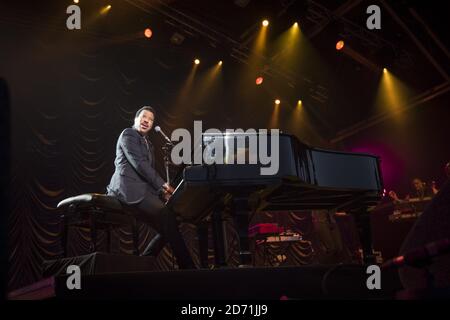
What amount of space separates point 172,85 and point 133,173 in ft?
17.3

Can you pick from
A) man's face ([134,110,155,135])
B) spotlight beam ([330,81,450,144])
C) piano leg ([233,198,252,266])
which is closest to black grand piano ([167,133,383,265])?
piano leg ([233,198,252,266])

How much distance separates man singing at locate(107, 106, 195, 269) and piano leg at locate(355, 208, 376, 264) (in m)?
1.53

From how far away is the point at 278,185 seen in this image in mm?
3344

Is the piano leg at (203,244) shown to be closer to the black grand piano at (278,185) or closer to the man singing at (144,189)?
the black grand piano at (278,185)

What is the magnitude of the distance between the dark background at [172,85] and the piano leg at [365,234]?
14.7 feet

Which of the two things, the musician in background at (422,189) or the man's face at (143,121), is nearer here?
the man's face at (143,121)

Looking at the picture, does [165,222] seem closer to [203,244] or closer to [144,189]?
[144,189]

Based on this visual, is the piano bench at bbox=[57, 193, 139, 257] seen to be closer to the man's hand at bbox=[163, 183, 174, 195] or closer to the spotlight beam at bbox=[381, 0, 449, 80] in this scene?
the man's hand at bbox=[163, 183, 174, 195]

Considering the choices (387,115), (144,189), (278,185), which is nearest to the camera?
(278,185)

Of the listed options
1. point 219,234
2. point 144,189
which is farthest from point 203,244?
point 144,189

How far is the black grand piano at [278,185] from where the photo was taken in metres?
3.33

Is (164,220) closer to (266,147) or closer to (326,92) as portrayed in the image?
(266,147)

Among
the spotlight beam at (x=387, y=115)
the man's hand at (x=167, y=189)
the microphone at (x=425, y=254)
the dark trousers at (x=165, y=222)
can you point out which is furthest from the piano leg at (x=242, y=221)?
the spotlight beam at (x=387, y=115)

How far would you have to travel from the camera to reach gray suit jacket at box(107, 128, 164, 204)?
3.89 m
